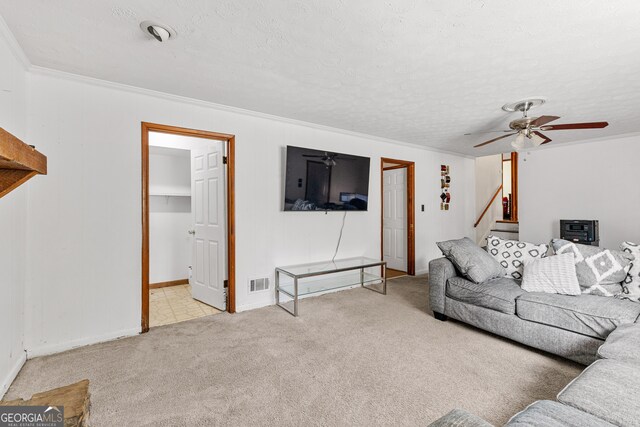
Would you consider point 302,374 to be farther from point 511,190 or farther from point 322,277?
point 511,190

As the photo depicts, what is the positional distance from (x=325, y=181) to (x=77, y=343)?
2.92 metres

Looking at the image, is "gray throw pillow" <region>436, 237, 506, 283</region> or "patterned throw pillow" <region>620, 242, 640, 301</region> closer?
"patterned throw pillow" <region>620, 242, 640, 301</region>

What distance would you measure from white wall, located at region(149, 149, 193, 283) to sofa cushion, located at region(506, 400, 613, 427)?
4390mm

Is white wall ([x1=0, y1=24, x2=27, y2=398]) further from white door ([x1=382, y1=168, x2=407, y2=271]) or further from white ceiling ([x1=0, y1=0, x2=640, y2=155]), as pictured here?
white door ([x1=382, y1=168, x2=407, y2=271])

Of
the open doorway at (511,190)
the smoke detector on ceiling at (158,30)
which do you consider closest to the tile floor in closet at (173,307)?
the smoke detector on ceiling at (158,30)

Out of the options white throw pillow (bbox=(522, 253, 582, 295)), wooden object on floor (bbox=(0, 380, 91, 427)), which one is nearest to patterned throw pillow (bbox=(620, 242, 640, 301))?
white throw pillow (bbox=(522, 253, 582, 295))

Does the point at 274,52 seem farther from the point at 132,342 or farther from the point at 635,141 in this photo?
the point at 635,141

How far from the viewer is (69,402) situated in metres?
0.82

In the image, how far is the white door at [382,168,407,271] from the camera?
17.9ft

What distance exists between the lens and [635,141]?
4.40m

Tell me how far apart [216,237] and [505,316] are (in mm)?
2995

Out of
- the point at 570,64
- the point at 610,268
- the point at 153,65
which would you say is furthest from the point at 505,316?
the point at 153,65

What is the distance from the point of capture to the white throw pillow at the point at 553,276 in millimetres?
2586

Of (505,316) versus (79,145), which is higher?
(79,145)
